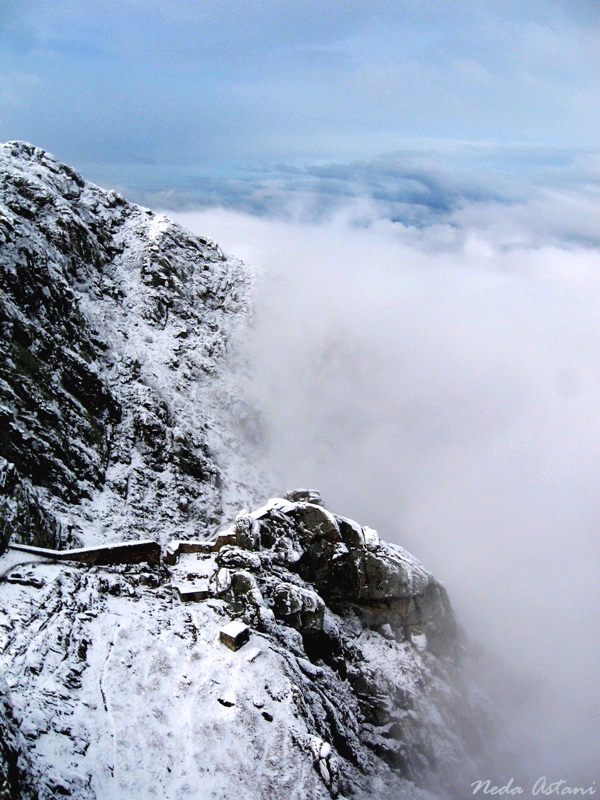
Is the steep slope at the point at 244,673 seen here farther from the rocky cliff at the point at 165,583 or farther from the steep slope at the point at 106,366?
the steep slope at the point at 106,366

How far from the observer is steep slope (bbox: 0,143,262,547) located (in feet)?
155

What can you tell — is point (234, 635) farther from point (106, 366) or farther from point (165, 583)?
point (106, 366)

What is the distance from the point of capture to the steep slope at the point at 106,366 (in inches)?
1854

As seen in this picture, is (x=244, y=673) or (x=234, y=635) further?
(x=234, y=635)

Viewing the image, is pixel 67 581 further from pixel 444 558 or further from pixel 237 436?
pixel 444 558

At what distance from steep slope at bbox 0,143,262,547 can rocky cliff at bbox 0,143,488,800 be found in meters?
0.23

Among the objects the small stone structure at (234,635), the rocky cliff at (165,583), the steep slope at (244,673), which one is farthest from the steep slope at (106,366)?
the small stone structure at (234,635)

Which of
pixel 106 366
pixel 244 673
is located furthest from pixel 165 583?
pixel 106 366

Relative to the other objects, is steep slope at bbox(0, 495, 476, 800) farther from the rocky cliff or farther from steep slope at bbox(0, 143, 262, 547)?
steep slope at bbox(0, 143, 262, 547)

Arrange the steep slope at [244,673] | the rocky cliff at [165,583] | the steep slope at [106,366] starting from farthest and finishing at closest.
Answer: the steep slope at [106,366] → the rocky cliff at [165,583] → the steep slope at [244,673]

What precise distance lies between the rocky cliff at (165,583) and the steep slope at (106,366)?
23cm

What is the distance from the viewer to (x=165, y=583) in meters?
29.0

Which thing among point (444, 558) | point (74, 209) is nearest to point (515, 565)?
point (444, 558)

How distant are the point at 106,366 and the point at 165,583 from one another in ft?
119
